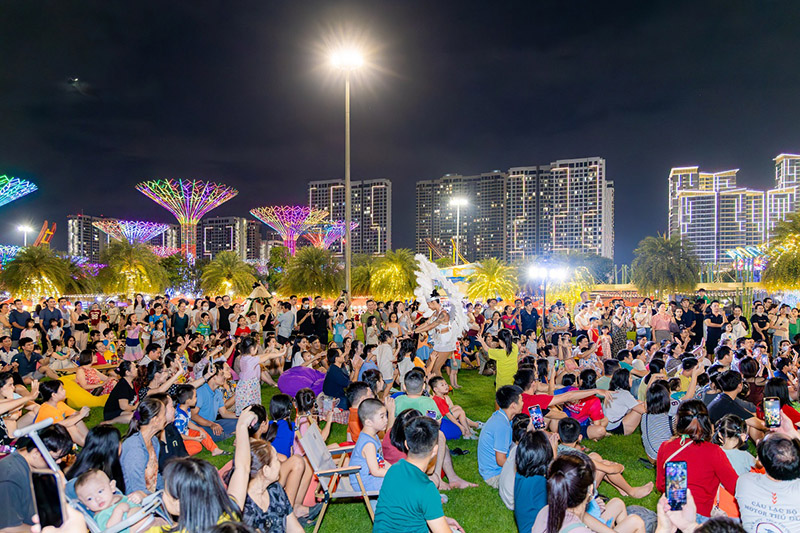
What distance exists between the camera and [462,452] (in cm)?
721

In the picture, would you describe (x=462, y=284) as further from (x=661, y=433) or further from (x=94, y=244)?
(x=94, y=244)

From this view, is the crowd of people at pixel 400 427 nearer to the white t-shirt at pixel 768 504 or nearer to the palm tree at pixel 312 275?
the white t-shirt at pixel 768 504

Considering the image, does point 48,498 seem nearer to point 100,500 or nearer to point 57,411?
point 100,500

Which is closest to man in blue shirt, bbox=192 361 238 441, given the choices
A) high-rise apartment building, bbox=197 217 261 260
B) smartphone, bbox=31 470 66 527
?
smartphone, bbox=31 470 66 527

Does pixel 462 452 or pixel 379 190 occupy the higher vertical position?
pixel 379 190

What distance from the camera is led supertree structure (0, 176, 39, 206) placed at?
96.9 feet

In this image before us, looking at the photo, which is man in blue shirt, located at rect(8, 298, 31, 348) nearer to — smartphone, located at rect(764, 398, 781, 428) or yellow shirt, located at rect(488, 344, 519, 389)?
yellow shirt, located at rect(488, 344, 519, 389)

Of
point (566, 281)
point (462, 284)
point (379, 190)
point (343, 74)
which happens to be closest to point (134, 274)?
point (462, 284)

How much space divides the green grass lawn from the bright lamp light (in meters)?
11.9

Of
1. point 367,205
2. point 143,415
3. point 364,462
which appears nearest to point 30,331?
point 143,415

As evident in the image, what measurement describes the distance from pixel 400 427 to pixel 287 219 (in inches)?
2143

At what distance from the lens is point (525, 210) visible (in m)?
123

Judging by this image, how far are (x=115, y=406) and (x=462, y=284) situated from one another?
22.1m

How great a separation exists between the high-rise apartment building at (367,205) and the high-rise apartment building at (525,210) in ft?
33.7
